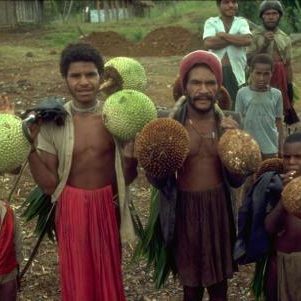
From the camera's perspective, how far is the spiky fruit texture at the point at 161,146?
311cm

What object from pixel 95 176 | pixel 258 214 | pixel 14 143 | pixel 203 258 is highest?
pixel 14 143

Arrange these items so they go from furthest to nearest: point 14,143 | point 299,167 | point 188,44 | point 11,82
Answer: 1. point 188,44
2. point 11,82
3. point 299,167
4. point 14,143

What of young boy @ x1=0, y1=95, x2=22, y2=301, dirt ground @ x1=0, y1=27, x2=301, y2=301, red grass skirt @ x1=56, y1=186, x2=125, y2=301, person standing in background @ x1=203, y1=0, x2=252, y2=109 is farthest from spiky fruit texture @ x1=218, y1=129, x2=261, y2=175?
person standing in background @ x1=203, y1=0, x2=252, y2=109

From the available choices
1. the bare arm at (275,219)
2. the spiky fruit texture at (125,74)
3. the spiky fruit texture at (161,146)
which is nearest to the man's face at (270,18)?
the spiky fruit texture at (125,74)

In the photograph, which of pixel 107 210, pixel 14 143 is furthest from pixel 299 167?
pixel 14 143

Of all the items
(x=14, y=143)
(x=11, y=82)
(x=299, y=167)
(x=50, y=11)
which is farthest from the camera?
(x=50, y=11)

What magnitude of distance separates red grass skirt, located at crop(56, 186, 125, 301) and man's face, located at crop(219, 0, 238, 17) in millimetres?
3233

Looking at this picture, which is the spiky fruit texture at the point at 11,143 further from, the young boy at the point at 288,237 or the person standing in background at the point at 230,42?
the person standing in background at the point at 230,42

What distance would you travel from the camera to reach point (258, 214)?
135 inches

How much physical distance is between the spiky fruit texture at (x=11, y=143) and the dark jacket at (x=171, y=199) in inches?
27.9

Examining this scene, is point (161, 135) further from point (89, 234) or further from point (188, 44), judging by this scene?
point (188, 44)

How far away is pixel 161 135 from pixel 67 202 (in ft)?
2.37

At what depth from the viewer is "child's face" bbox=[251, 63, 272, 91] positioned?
5.37 metres

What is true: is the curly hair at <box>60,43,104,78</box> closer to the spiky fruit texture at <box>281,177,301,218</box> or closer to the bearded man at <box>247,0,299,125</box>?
the spiky fruit texture at <box>281,177,301,218</box>
